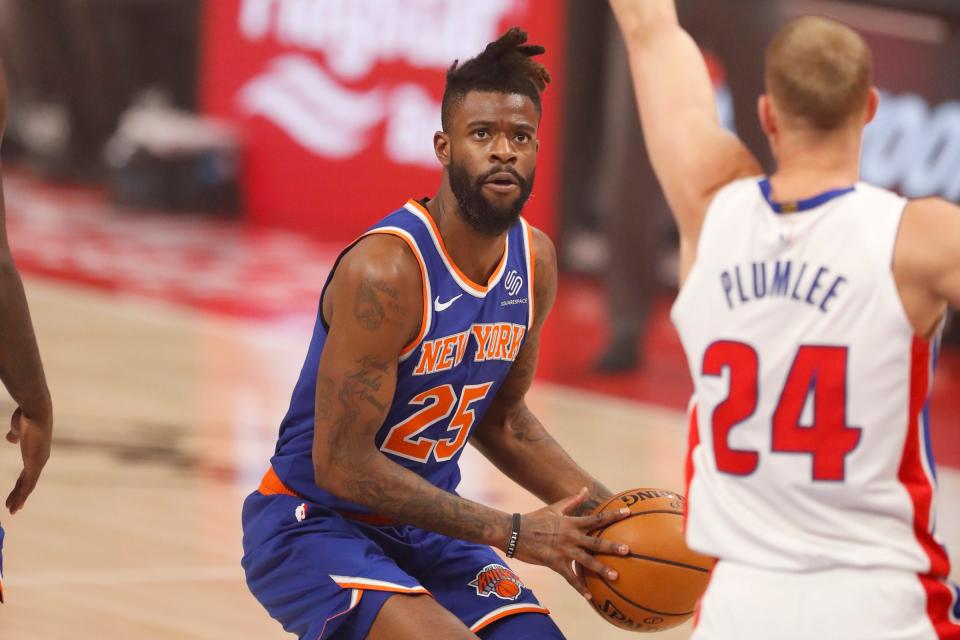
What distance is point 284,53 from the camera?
49.2ft

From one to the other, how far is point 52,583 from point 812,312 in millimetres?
3741

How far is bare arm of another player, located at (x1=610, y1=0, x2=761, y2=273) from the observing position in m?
2.70

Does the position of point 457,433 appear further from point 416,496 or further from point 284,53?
point 284,53

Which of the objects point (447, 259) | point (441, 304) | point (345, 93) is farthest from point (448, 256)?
point (345, 93)

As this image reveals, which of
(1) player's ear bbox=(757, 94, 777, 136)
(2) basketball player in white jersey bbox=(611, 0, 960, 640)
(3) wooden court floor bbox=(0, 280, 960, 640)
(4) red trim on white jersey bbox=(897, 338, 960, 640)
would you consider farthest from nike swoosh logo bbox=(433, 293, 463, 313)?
(3) wooden court floor bbox=(0, 280, 960, 640)

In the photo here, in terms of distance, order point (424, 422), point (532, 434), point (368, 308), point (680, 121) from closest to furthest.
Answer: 1. point (680, 121)
2. point (368, 308)
3. point (424, 422)
4. point (532, 434)

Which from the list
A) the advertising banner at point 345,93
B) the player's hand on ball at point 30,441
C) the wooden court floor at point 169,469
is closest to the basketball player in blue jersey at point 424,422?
the player's hand on ball at point 30,441

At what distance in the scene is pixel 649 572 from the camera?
3521 mm

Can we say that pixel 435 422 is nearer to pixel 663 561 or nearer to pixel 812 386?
pixel 663 561

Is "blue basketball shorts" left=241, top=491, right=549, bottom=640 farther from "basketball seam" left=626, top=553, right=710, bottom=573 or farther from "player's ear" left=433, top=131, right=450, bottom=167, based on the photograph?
"player's ear" left=433, top=131, right=450, bottom=167

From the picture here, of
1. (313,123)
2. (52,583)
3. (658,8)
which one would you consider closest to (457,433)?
(658,8)

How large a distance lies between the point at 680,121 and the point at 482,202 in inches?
36.7

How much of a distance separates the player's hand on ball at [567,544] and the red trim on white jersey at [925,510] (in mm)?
945

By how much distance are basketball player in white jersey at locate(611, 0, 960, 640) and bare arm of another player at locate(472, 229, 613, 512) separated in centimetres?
126
